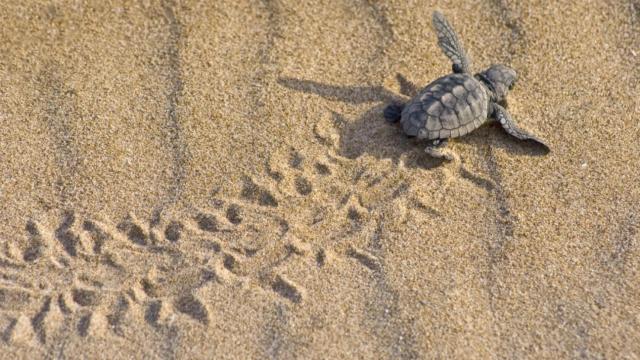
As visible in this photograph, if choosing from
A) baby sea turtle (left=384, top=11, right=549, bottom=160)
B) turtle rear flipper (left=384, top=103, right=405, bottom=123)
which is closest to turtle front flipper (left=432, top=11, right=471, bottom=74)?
baby sea turtle (left=384, top=11, right=549, bottom=160)

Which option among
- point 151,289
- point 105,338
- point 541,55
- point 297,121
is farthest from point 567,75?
point 105,338

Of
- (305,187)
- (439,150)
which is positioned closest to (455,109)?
(439,150)

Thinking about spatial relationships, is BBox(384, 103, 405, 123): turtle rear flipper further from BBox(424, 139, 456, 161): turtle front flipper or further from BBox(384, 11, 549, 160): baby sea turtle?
BBox(424, 139, 456, 161): turtle front flipper

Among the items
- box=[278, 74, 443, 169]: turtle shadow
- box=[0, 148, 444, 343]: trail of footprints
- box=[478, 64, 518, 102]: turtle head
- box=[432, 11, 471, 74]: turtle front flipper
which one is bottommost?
box=[0, 148, 444, 343]: trail of footprints

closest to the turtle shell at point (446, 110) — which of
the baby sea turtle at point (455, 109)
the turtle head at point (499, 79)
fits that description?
the baby sea turtle at point (455, 109)

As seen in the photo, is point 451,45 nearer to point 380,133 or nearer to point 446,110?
point 446,110

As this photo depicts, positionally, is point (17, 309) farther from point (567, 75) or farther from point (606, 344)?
point (567, 75)
